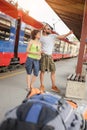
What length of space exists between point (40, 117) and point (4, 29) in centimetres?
1269

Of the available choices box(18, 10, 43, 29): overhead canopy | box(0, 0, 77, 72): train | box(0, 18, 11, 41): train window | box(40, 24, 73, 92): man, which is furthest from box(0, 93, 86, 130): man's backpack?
box(18, 10, 43, 29): overhead canopy

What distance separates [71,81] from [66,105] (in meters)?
5.93

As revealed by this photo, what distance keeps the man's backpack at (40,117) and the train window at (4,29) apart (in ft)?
38.6

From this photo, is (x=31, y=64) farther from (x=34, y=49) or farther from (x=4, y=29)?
(x=4, y=29)

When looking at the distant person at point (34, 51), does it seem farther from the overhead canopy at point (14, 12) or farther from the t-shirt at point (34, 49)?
the overhead canopy at point (14, 12)

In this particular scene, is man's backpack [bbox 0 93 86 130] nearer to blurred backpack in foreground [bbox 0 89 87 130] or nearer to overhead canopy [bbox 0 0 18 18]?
blurred backpack in foreground [bbox 0 89 87 130]

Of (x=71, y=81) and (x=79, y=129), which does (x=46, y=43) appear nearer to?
(x=71, y=81)

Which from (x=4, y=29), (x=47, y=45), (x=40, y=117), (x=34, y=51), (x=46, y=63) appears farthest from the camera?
(x=4, y=29)

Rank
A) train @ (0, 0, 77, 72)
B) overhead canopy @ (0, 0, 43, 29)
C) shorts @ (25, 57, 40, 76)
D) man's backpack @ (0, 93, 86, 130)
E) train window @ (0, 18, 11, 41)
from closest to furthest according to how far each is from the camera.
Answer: man's backpack @ (0, 93, 86, 130)
shorts @ (25, 57, 40, 76)
overhead canopy @ (0, 0, 43, 29)
train window @ (0, 18, 11, 41)
train @ (0, 0, 77, 72)

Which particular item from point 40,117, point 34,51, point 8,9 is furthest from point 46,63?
point 40,117

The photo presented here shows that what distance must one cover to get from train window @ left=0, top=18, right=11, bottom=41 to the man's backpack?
38.6ft

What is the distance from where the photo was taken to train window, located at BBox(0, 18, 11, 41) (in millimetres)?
16312

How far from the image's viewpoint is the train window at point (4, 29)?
16312 millimetres

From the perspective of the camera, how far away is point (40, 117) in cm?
437
